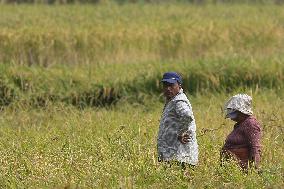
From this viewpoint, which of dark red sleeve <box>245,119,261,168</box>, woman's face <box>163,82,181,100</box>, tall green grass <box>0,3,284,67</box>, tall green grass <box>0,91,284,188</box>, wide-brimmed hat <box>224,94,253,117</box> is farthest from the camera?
tall green grass <box>0,3,284,67</box>

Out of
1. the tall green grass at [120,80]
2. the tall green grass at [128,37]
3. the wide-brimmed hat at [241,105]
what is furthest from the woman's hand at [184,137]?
the tall green grass at [128,37]

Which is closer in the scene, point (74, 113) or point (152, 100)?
point (74, 113)

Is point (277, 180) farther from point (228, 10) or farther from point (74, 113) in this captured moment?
point (228, 10)

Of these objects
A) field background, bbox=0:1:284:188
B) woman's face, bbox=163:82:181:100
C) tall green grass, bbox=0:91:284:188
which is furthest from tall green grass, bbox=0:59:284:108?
woman's face, bbox=163:82:181:100

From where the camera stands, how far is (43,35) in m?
13.8

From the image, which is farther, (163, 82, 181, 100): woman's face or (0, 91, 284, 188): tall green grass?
(163, 82, 181, 100): woman's face

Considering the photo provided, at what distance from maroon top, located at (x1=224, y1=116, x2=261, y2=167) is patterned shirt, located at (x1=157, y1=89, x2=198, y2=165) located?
1.06 feet

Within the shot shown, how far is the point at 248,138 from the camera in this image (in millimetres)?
6625

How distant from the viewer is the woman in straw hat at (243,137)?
661 cm

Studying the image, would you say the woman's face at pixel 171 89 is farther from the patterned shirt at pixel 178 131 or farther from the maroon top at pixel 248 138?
the maroon top at pixel 248 138

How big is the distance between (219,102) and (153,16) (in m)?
6.38

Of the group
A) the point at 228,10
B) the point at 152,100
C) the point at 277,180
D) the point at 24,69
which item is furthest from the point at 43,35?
the point at 277,180

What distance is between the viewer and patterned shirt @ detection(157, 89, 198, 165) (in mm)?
6805

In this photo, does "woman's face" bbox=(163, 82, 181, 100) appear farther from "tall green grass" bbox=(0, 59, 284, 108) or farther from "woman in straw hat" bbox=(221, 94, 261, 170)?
"tall green grass" bbox=(0, 59, 284, 108)
